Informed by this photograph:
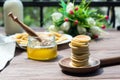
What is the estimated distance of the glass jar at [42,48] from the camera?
1273 mm

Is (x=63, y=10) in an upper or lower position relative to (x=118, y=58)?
upper

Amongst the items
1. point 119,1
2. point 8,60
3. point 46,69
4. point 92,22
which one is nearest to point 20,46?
point 8,60

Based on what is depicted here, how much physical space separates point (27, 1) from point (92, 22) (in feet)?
2.26

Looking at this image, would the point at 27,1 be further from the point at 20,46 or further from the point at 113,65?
the point at 113,65

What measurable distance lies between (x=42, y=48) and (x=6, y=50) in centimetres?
17

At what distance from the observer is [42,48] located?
4.18ft

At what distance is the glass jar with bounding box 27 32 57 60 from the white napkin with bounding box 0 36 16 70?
82 millimetres

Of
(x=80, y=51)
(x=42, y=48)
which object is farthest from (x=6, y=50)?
(x=80, y=51)

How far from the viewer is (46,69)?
1.16 m

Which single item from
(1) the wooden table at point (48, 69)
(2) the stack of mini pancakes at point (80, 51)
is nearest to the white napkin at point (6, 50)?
(1) the wooden table at point (48, 69)

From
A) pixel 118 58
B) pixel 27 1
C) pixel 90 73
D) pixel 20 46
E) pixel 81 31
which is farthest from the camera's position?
pixel 27 1

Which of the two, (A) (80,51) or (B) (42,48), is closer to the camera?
(A) (80,51)

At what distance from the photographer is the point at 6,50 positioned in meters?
1.34

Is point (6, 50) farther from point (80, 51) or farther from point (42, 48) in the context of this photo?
point (80, 51)
